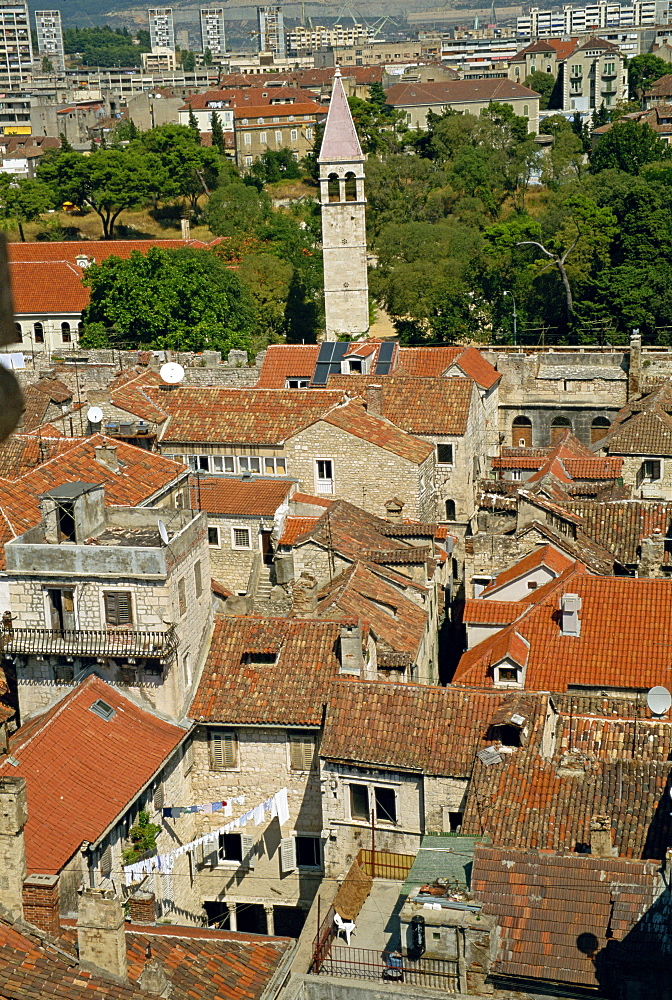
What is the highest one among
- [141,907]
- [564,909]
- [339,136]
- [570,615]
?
[339,136]

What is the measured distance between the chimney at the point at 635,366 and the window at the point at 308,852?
3769 centimetres

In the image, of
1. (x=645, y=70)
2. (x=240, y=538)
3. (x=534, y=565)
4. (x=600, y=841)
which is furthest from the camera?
(x=645, y=70)

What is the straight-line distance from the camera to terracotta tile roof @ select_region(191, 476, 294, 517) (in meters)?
43.3

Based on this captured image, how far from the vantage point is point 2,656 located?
31812 millimetres

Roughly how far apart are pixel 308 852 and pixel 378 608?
266 inches

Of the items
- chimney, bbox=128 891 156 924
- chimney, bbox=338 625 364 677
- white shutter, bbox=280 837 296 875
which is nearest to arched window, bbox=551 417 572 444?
chimney, bbox=338 625 364 677

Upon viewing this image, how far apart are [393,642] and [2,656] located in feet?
30.3

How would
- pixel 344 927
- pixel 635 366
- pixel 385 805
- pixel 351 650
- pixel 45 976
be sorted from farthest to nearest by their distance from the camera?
pixel 635 366
pixel 351 650
pixel 385 805
pixel 344 927
pixel 45 976

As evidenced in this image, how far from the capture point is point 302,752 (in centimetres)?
2992

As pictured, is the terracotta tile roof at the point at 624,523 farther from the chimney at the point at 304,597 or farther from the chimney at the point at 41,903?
the chimney at the point at 41,903

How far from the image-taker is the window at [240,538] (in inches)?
1711

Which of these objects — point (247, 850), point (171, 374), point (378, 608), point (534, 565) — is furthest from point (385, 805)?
point (171, 374)

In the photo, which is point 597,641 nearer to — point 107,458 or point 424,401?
point 107,458

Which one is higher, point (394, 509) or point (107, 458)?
point (107, 458)
